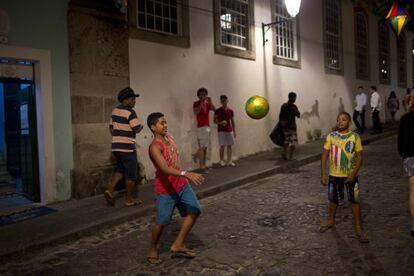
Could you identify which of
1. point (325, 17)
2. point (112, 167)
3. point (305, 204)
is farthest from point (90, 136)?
point (325, 17)

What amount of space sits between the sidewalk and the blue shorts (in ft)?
5.84

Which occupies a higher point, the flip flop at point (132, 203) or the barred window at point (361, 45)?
the barred window at point (361, 45)

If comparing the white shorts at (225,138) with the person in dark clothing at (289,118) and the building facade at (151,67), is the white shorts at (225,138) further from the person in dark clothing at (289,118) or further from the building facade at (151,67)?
the person in dark clothing at (289,118)

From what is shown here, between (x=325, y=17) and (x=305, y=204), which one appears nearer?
(x=305, y=204)

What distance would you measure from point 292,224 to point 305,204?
1.11m

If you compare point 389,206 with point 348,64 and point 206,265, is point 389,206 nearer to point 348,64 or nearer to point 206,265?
point 206,265

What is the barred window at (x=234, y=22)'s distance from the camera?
36.7ft

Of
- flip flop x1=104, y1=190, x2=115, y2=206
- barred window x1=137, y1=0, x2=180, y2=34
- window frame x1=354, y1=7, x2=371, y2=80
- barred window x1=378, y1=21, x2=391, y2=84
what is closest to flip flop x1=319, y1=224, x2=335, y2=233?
flip flop x1=104, y1=190, x2=115, y2=206

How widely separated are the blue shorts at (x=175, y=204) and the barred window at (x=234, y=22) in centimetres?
747

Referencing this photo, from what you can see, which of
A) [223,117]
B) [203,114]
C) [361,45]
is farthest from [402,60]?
[203,114]

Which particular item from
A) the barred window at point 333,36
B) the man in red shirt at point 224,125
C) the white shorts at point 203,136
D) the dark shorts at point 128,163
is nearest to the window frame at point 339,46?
the barred window at point 333,36

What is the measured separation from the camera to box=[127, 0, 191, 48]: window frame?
8336 mm

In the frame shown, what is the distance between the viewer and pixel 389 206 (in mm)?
6141

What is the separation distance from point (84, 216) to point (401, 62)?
77.8ft
